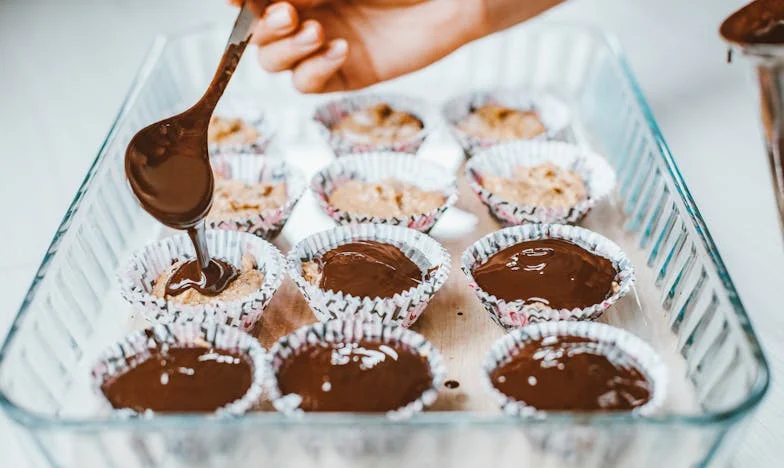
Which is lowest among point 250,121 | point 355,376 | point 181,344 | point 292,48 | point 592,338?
point 592,338

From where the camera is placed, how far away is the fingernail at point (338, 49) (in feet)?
7.38

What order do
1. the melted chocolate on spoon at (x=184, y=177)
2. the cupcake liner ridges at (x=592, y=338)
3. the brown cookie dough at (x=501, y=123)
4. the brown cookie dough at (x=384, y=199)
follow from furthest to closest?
the brown cookie dough at (x=501, y=123)
the brown cookie dough at (x=384, y=199)
the melted chocolate on spoon at (x=184, y=177)
the cupcake liner ridges at (x=592, y=338)

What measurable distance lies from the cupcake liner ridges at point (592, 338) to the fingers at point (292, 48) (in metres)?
1.00

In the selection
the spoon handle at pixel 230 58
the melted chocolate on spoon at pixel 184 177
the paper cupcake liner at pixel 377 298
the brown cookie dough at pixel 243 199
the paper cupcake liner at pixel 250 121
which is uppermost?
the spoon handle at pixel 230 58

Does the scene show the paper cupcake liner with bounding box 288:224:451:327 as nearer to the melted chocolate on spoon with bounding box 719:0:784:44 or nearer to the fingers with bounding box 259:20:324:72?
the fingers with bounding box 259:20:324:72

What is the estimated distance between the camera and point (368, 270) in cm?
186

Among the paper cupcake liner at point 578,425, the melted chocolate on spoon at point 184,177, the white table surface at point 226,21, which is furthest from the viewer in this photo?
the white table surface at point 226,21

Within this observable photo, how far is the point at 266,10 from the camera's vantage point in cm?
218

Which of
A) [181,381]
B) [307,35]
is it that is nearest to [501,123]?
[307,35]

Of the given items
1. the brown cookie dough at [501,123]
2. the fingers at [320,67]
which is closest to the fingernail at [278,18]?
the fingers at [320,67]

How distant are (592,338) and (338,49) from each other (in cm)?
106

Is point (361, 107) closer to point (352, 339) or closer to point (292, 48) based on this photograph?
point (292, 48)

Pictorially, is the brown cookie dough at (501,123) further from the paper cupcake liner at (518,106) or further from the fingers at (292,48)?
the fingers at (292,48)

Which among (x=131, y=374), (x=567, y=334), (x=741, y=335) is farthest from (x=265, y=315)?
(x=741, y=335)
